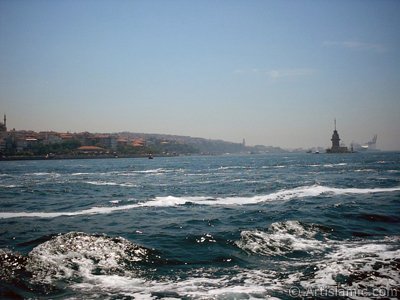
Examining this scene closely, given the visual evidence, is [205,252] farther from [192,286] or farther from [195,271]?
[192,286]

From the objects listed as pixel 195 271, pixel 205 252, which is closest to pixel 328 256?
pixel 205 252

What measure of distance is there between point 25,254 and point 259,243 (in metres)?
9.94

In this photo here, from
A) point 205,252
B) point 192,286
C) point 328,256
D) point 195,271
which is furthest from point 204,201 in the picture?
point 192,286

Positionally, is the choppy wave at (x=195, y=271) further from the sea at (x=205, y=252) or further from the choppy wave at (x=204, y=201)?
the choppy wave at (x=204, y=201)

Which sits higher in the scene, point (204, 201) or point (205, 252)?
point (205, 252)

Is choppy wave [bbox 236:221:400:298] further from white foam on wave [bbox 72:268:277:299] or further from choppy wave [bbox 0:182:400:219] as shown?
choppy wave [bbox 0:182:400:219]

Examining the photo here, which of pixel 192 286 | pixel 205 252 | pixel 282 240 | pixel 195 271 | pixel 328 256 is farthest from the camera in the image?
pixel 282 240

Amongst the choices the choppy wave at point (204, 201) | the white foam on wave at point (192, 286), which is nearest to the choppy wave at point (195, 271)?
the white foam on wave at point (192, 286)

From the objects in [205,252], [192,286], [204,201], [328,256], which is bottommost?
[204,201]

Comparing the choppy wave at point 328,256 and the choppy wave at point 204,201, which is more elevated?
the choppy wave at point 328,256

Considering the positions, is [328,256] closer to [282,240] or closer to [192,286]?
[282,240]

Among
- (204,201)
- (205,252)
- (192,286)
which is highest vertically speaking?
(192,286)

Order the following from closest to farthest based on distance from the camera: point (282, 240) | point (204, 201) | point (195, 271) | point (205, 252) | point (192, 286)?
point (192, 286), point (195, 271), point (205, 252), point (282, 240), point (204, 201)

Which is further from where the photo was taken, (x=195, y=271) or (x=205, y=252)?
(x=205, y=252)
